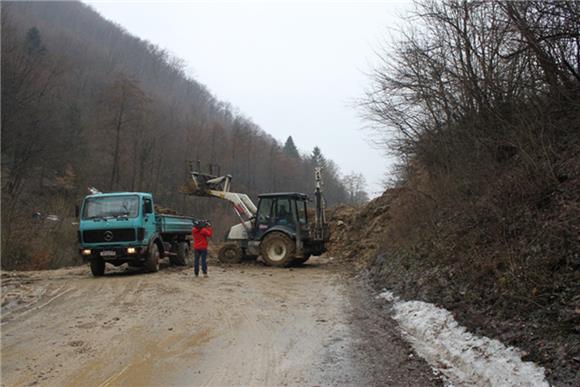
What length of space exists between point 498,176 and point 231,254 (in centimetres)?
1239

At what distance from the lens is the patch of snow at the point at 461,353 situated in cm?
493

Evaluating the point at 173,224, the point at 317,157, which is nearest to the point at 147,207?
the point at 173,224

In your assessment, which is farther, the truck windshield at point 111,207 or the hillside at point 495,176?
the truck windshield at point 111,207

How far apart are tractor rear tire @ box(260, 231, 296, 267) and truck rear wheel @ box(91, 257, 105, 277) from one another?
18.2 ft

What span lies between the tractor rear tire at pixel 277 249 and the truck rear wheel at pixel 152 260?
388cm

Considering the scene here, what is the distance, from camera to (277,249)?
18.5 metres

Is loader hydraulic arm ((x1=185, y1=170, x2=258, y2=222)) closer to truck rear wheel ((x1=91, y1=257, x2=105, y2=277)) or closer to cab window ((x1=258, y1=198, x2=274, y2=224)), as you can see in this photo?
cab window ((x1=258, y1=198, x2=274, y2=224))

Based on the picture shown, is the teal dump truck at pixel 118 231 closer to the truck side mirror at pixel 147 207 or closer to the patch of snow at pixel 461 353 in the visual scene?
the truck side mirror at pixel 147 207

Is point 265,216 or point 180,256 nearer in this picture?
point 265,216

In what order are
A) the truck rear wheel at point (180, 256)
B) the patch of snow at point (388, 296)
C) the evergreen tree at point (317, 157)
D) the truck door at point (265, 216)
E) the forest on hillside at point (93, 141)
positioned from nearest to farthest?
Result: the patch of snow at point (388, 296) < the truck door at point (265, 216) < the truck rear wheel at point (180, 256) < the forest on hillside at point (93, 141) < the evergreen tree at point (317, 157)

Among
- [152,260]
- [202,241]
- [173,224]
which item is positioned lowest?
[152,260]

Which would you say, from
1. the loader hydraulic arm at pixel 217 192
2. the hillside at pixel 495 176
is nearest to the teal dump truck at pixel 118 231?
the loader hydraulic arm at pixel 217 192

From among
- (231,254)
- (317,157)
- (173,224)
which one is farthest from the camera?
(317,157)

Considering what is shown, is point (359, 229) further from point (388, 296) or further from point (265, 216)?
point (388, 296)
